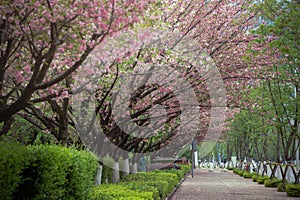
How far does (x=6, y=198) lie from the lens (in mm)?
5246

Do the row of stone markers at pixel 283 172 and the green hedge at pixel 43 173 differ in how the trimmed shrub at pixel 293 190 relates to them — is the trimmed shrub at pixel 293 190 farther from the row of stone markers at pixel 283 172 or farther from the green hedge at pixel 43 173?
the green hedge at pixel 43 173

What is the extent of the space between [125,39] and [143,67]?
8.60 feet

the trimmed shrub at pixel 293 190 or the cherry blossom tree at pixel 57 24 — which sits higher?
the cherry blossom tree at pixel 57 24

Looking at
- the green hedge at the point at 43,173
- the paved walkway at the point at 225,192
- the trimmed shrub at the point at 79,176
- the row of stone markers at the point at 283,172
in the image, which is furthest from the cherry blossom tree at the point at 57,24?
the row of stone markers at the point at 283,172

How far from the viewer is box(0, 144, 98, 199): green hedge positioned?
5312 mm

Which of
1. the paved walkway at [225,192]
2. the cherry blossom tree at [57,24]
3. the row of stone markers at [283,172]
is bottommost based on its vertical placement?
the paved walkway at [225,192]

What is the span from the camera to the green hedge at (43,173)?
5312 mm

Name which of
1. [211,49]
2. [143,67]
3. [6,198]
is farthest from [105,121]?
[6,198]

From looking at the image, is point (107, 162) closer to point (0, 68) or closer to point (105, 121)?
point (105, 121)

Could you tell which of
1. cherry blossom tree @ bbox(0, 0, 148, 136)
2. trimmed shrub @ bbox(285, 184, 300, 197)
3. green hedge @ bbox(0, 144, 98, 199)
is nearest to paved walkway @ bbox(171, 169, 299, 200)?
trimmed shrub @ bbox(285, 184, 300, 197)

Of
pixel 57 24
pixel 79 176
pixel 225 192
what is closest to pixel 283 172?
pixel 225 192

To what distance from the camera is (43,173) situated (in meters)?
6.41

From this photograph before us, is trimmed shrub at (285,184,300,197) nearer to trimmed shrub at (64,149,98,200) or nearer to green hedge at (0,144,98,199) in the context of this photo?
trimmed shrub at (64,149,98,200)

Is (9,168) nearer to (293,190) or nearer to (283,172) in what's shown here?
(293,190)
